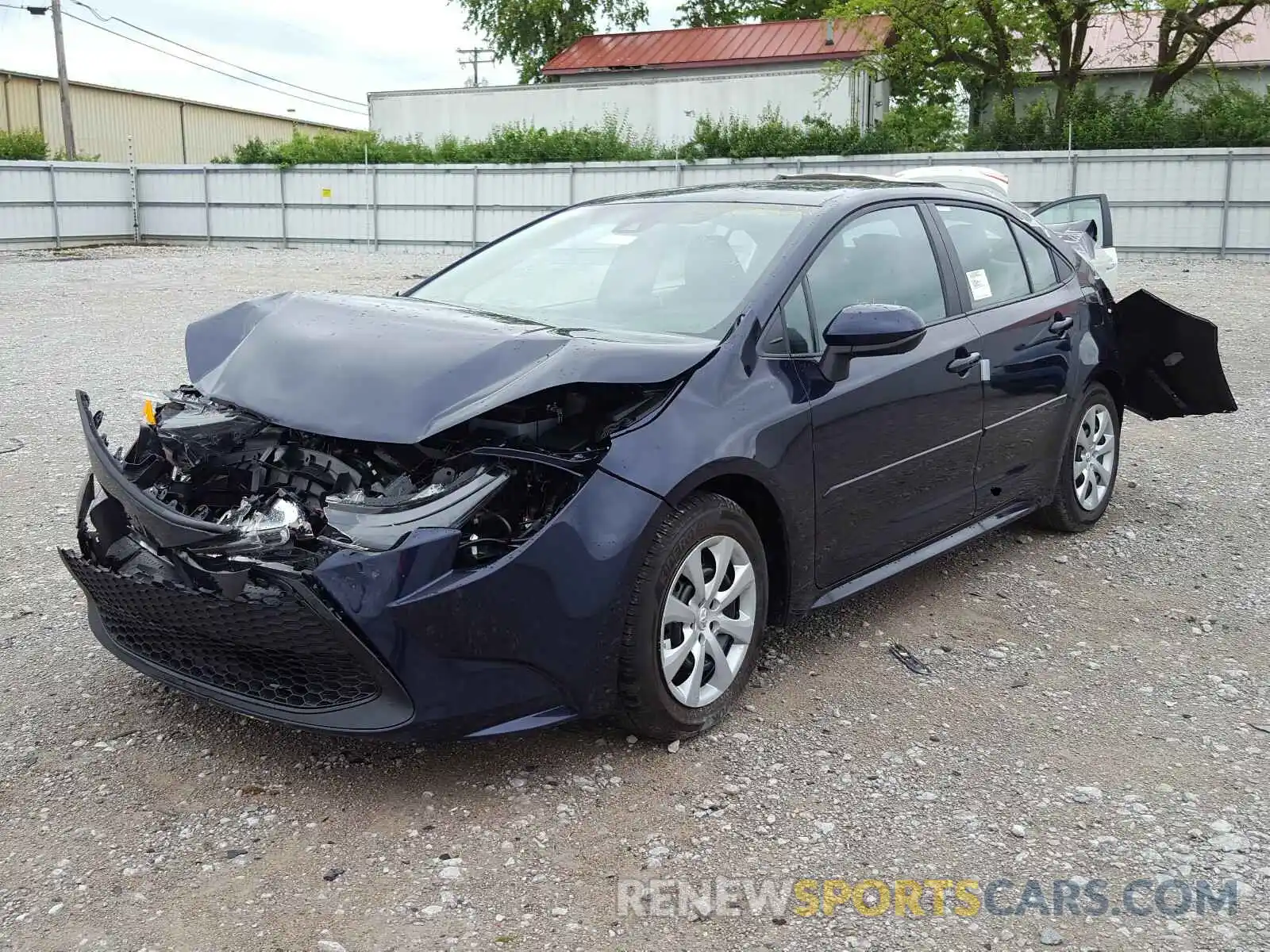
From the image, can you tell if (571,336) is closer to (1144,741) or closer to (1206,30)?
(1144,741)

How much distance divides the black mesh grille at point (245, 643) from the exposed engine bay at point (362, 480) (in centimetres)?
11

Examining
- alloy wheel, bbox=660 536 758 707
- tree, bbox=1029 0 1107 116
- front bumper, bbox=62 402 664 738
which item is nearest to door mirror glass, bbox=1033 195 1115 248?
alloy wheel, bbox=660 536 758 707

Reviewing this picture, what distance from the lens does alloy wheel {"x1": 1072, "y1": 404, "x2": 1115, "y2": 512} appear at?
5.58 metres

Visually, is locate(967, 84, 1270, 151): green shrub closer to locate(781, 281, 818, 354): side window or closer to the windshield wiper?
locate(781, 281, 818, 354): side window

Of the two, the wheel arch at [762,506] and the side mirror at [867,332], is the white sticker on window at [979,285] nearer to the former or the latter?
the side mirror at [867,332]

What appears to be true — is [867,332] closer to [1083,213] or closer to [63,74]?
[1083,213]

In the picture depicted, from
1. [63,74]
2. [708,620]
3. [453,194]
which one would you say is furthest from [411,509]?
[63,74]

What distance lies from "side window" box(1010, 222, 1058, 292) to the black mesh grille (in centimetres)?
357

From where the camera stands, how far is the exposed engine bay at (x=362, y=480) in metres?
3.05

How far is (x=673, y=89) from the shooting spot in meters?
32.2

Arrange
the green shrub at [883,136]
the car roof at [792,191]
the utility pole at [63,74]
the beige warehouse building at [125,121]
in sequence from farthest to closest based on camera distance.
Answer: the beige warehouse building at [125,121]
the utility pole at [63,74]
the green shrub at [883,136]
the car roof at [792,191]

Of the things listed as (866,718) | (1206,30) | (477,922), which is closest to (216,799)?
(477,922)

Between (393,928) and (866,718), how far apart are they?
5.57 ft

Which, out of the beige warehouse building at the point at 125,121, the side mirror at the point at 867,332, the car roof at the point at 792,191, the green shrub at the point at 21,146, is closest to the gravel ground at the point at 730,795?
the side mirror at the point at 867,332
